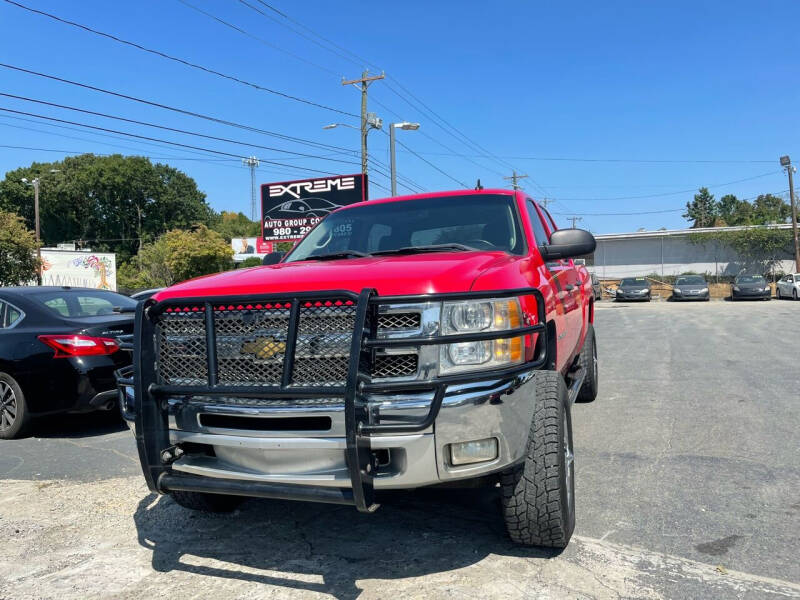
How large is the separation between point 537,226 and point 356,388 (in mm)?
2590

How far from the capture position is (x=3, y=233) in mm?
32719

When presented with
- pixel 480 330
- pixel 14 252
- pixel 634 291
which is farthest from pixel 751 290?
pixel 14 252

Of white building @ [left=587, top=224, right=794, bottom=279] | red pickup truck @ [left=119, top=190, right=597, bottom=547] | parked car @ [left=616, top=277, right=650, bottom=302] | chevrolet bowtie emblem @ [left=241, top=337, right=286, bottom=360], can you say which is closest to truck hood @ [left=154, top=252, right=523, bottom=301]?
red pickup truck @ [left=119, top=190, right=597, bottom=547]

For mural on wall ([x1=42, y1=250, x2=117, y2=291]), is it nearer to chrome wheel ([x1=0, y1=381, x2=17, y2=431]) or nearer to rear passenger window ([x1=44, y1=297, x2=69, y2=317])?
rear passenger window ([x1=44, y1=297, x2=69, y2=317])

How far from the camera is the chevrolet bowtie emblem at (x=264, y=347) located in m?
2.71

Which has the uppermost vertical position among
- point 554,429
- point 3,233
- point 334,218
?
point 3,233

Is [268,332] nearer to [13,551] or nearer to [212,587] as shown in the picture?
[212,587]

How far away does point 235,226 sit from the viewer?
316 ft

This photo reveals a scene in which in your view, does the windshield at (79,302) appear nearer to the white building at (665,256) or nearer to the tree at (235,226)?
the white building at (665,256)

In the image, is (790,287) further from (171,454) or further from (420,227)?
(171,454)

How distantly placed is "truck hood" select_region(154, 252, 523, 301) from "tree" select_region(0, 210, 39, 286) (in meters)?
35.7

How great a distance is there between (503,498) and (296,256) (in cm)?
224

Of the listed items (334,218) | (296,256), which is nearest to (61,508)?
(296,256)

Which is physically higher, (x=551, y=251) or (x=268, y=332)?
(x=551, y=251)
